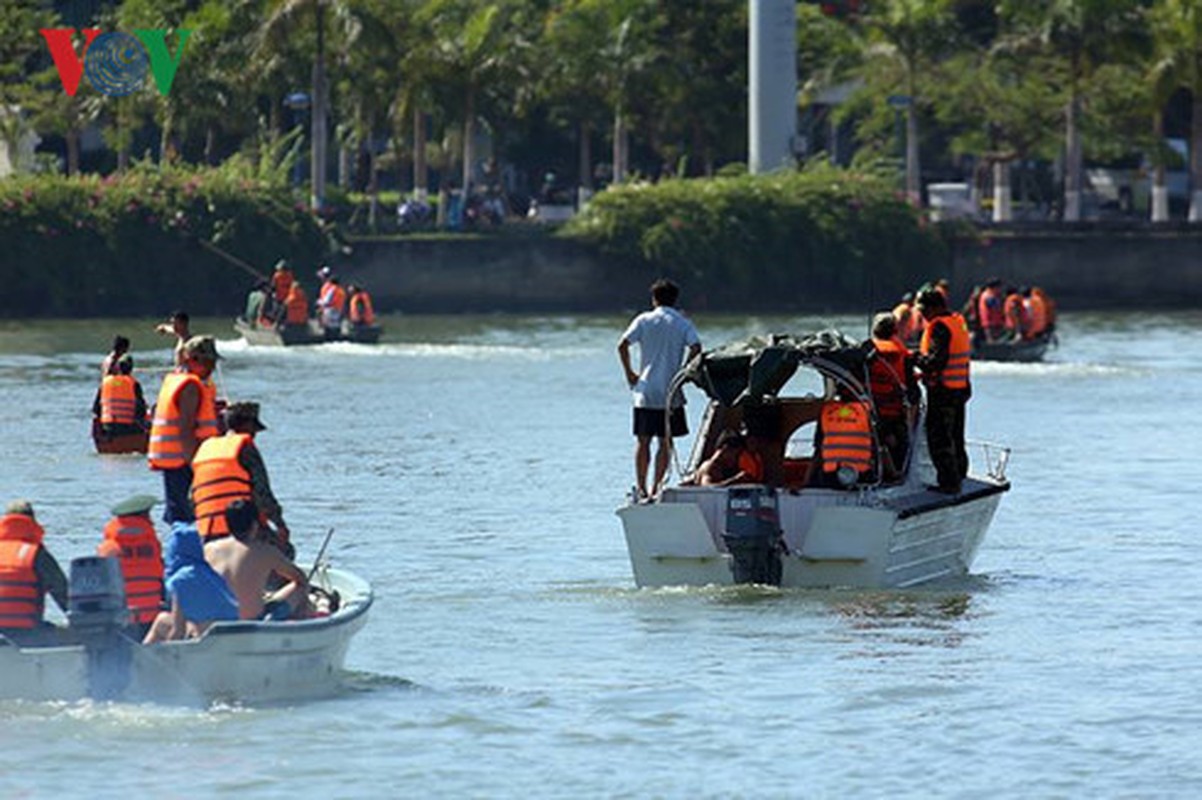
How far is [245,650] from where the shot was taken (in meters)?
18.1

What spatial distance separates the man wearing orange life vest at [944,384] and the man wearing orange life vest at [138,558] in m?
7.63

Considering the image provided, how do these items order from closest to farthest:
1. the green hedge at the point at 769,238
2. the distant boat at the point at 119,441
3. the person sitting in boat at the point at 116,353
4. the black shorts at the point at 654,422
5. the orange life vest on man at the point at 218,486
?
1. the orange life vest on man at the point at 218,486
2. the black shorts at the point at 654,422
3. the person sitting in boat at the point at 116,353
4. the distant boat at the point at 119,441
5. the green hedge at the point at 769,238

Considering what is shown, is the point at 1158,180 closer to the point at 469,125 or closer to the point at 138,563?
the point at 469,125

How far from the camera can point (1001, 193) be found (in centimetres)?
9025

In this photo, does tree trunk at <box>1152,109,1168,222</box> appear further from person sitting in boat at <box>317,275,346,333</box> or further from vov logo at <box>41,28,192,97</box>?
person sitting in boat at <box>317,275,346,333</box>

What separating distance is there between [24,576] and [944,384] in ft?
28.1

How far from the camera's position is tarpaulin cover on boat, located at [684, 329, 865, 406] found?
22.9 meters

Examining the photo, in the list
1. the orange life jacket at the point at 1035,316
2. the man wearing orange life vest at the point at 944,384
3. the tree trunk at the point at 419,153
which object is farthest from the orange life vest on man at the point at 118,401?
the tree trunk at the point at 419,153

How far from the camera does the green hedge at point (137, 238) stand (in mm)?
73188

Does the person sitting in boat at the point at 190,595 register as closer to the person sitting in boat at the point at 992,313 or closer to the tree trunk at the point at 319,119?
the person sitting in boat at the point at 992,313

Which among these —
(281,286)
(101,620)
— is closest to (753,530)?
(101,620)

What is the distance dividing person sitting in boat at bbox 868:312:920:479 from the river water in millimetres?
1110

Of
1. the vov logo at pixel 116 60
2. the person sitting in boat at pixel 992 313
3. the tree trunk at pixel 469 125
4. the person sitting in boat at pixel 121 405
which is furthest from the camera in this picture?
the tree trunk at pixel 469 125

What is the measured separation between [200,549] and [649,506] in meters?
5.21
